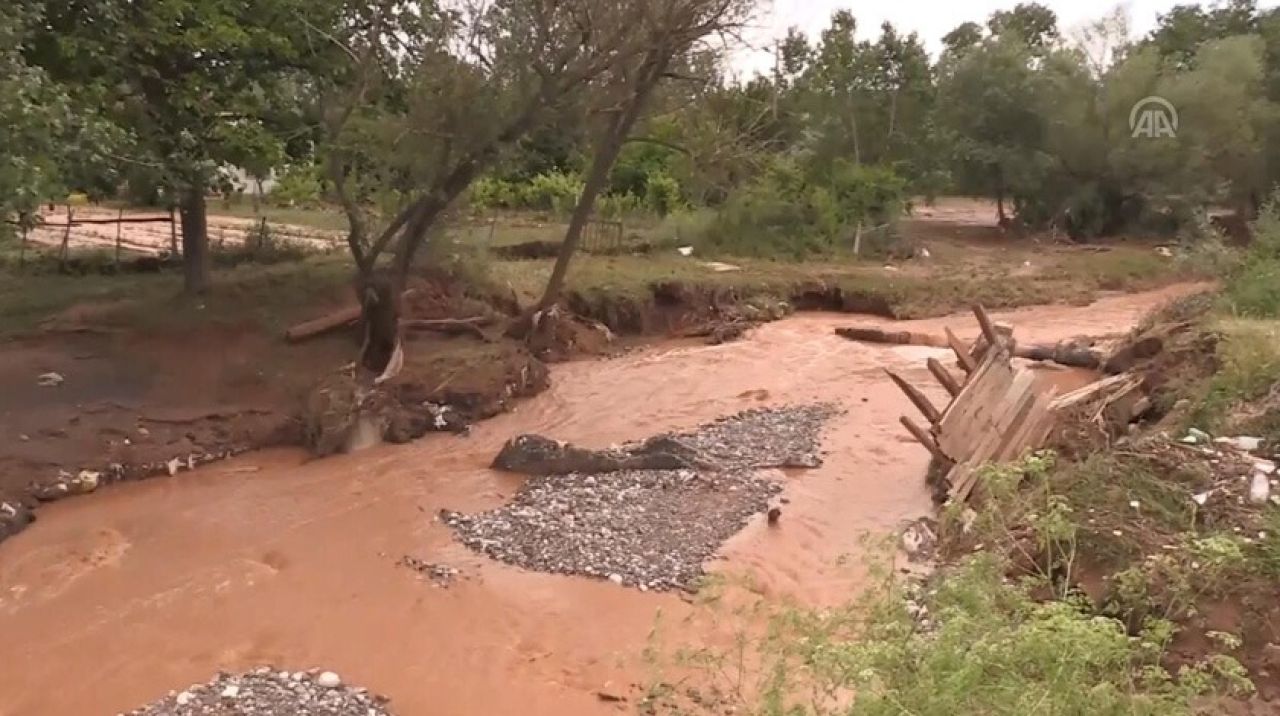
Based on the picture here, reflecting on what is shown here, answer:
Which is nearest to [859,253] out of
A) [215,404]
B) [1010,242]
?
[1010,242]

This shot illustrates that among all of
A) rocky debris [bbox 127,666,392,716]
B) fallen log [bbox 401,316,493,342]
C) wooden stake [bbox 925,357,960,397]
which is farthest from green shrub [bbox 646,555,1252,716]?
fallen log [bbox 401,316,493,342]

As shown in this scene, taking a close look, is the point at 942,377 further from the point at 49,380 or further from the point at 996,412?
the point at 49,380

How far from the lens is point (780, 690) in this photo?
436cm

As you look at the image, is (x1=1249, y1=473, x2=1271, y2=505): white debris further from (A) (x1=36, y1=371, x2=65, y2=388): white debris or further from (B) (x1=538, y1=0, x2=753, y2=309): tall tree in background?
(A) (x1=36, y1=371, x2=65, y2=388): white debris

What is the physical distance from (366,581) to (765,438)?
5.59m

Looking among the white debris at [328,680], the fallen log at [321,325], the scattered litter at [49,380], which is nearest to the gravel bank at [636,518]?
the white debris at [328,680]

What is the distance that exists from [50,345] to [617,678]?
9.38 meters

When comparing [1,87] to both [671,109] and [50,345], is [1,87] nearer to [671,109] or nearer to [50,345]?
[50,345]

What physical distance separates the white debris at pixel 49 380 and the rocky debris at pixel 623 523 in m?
5.25

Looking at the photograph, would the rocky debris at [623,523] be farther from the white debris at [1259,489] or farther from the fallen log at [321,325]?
the fallen log at [321,325]

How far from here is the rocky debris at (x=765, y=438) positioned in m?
12.1

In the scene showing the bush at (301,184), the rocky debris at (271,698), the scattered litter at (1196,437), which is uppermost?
the bush at (301,184)
